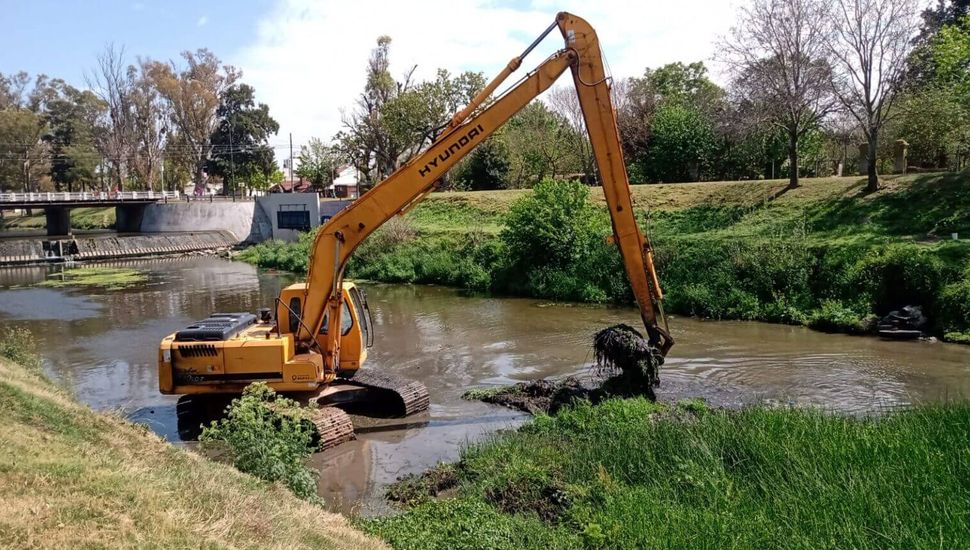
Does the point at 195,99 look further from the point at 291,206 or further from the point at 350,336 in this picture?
the point at 350,336

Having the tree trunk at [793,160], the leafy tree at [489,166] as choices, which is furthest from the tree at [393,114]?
the tree trunk at [793,160]

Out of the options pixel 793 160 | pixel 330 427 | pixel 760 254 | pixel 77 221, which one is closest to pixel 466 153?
pixel 330 427

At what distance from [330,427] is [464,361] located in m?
6.55

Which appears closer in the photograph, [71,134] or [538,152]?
[538,152]

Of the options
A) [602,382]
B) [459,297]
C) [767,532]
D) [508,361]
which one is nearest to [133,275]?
[459,297]

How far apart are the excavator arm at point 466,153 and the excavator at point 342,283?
17 mm

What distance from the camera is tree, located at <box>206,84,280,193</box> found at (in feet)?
240

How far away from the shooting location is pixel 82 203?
2108 inches

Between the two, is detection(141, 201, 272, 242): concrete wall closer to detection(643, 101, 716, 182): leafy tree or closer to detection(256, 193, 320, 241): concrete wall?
detection(256, 193, 320, 241): concrete wall

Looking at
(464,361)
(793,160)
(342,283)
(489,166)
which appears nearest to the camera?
(342,283)

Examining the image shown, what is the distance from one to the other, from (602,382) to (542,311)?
11.3 metres

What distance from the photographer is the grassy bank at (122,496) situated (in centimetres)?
501

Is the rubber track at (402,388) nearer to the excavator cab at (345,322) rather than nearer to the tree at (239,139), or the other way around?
the excavator cab at (345,322)

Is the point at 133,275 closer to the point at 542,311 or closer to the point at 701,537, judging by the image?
the point at 542,311
